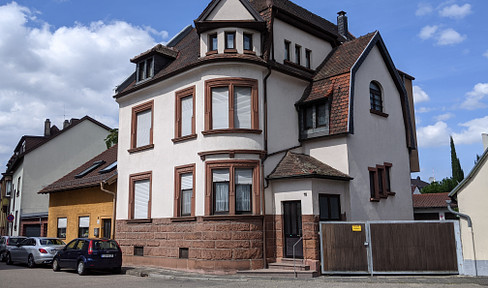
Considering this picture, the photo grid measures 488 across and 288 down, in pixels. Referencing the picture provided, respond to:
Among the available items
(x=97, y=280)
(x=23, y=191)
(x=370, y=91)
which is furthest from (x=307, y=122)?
(x=23, y=191)

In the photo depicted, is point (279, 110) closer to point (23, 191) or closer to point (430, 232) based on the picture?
point (430, 232)

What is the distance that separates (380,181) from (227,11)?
32.9 feet

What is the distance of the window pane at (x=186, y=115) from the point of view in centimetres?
1903

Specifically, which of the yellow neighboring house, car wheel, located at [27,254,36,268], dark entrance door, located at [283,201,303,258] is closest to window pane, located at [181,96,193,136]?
dark entrance door, located at [283,201,303,258]

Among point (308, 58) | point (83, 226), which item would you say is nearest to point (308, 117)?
point (308, 58)

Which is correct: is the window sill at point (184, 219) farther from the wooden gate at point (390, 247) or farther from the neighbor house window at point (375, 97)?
the neighbor house window at point (375, 97)

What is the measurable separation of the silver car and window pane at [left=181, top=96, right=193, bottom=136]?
8.56 meters

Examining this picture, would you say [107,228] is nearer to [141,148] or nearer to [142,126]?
[141,148]

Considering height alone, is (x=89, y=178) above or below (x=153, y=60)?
below

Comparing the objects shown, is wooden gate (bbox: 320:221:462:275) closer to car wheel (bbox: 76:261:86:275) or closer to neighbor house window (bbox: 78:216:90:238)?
car wheel (bbox: 76:261:86:275)

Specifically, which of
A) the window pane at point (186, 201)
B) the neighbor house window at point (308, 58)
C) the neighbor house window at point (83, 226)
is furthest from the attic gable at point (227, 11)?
the neighbor house window at point (83, 226)

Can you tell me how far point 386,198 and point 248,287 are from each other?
30.6 ft

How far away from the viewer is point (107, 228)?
23453 mm

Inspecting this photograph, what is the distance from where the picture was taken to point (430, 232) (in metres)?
15.0
